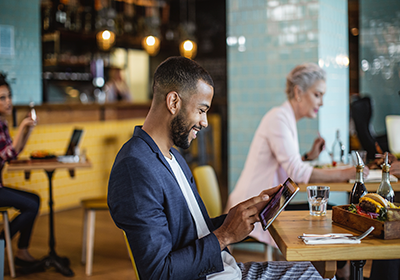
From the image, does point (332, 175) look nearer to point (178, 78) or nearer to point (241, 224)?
point (241, 224)

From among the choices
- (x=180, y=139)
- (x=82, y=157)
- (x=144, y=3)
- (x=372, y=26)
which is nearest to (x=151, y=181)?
(x=180, y=139)

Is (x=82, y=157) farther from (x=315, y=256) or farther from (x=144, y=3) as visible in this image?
(x=144, y=3)

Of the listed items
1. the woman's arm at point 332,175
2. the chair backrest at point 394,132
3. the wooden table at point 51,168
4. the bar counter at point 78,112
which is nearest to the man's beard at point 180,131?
the woman's arm at point 332,175

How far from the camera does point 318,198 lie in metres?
1.82

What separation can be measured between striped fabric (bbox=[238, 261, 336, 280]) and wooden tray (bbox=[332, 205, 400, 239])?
249 mm

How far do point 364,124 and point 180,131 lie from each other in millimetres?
3773

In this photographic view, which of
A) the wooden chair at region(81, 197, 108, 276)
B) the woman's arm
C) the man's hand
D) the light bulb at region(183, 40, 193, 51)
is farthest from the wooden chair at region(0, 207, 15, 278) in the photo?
the light bulb at region(183, 40, 193, 51)

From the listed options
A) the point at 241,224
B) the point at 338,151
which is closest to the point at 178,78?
the point at 241,224

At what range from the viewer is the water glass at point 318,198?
71.2 inches

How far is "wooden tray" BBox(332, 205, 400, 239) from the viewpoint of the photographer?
1434 millimetres

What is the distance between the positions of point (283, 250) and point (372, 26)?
6.84 metres

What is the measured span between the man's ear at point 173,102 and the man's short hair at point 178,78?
1 cm

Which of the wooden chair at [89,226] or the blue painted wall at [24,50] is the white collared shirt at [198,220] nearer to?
the wooden chair at [89,226]

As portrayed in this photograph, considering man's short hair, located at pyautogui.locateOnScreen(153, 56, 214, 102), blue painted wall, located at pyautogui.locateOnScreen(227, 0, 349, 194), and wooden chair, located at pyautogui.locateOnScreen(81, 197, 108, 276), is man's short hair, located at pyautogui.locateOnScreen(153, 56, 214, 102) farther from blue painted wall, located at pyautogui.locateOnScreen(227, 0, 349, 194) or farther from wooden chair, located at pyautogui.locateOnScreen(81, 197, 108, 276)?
blue painted wall, located at pyautogui.locateOnScreen(227, 0, 349, 194)
